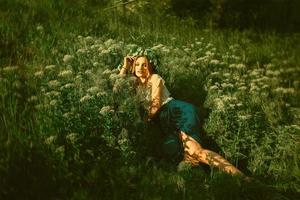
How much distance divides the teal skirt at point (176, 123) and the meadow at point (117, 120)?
0.12 meters

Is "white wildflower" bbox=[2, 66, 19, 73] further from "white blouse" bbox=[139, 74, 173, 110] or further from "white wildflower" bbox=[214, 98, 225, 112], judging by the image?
"white wildflower" bbox=[214, 98, 225, 112]

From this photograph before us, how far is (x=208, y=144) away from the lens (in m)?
6.82

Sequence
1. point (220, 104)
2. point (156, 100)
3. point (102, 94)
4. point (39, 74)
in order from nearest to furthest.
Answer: point (102, 94) < point (220, 104) < point (39, 74) < point (156, 100)

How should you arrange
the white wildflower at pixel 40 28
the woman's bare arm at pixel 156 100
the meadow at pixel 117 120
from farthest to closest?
the white wildflower at pixel 40 28, the woman's bare arm at pixel 156 100, the meadow at pixel 117 120

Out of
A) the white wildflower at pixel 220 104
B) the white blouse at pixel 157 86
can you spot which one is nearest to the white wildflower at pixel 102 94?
the white blouse at pixel 157 86

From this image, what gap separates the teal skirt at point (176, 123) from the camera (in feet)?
21.3

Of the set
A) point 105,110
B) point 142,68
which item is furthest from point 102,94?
point 142,68

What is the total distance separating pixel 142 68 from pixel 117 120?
137 centimetres

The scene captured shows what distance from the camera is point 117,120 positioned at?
234 inches

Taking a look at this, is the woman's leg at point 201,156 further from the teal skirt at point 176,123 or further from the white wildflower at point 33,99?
the white wildflower at point 33,99

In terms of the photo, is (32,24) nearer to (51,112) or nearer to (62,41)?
(62,41)

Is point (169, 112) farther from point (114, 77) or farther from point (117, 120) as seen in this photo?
point (117, 120)

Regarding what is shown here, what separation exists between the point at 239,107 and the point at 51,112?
83.2 inches

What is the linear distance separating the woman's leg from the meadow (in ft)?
0.47
